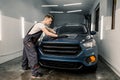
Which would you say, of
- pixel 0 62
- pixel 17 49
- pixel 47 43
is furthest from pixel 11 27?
pixel 47 43

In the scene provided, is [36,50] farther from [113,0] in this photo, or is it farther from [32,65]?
[113,0]

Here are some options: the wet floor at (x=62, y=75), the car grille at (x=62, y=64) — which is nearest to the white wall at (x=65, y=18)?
the wet floor at (x=62, y=75)

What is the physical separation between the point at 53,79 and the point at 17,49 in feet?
10.2

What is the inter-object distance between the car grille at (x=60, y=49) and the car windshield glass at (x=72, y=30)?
4.01 feet

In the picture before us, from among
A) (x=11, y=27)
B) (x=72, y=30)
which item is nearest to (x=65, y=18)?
(x=11, y=27)

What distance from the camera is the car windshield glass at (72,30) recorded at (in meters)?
4.31

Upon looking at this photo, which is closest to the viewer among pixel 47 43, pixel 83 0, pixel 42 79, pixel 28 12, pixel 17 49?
pixel 42 79

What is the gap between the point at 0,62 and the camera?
4441 millimetres

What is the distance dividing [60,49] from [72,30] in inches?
55.6

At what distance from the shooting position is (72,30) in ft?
14.7

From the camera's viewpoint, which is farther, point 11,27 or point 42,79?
point 11,27

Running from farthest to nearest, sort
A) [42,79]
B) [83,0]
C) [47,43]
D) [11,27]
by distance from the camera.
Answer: [83,0]
[11,27]
[47,43]
[42,79]

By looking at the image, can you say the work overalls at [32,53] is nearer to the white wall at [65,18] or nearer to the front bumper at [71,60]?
the front bumper at [71,60]

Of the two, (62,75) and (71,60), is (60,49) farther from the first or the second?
(62,75)
